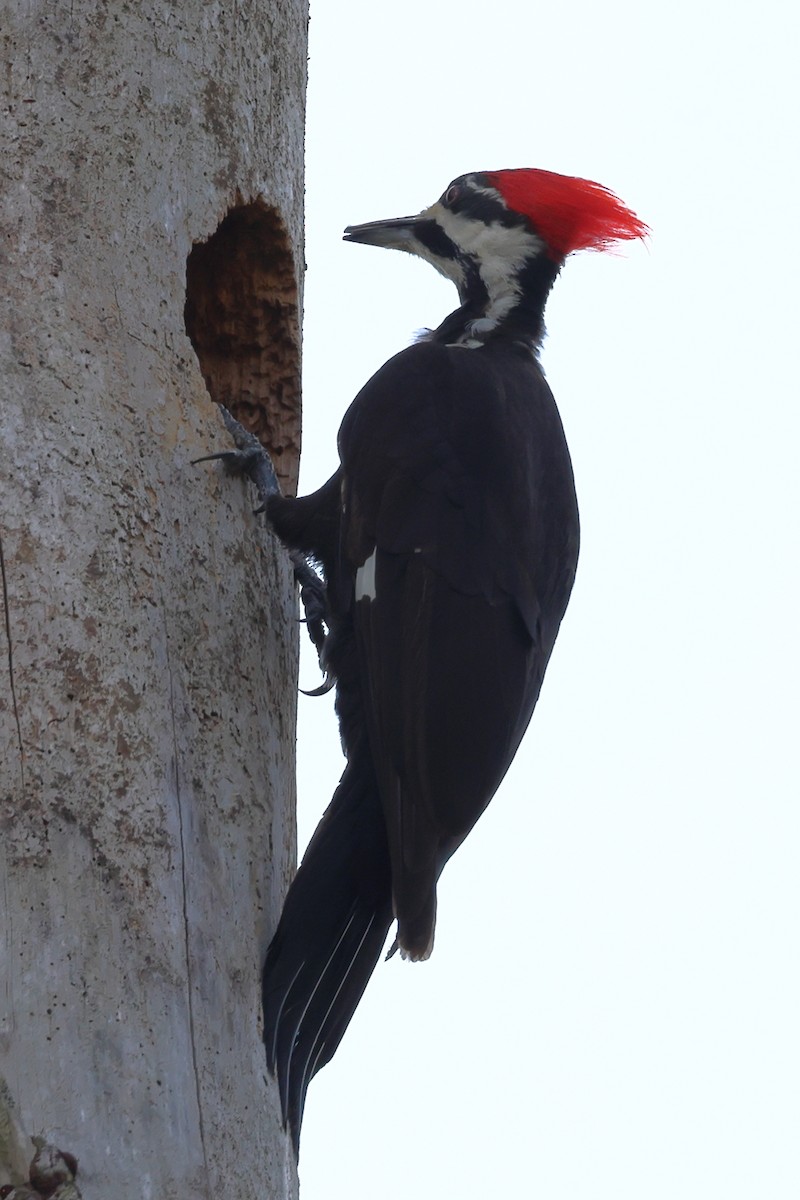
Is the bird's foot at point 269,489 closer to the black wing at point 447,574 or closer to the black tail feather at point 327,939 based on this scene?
the black wing at point 447,574

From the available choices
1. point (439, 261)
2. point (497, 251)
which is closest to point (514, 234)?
point (497, 251)

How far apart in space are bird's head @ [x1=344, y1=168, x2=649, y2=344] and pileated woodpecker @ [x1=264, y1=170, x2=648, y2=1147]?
4.4 inches

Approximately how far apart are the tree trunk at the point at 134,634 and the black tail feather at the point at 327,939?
4 centimetres

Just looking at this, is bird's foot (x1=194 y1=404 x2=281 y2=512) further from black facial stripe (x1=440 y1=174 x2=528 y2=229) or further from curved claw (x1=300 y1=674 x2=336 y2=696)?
black facial stripe (x1=440 y1=174 x2=528 y2=229)

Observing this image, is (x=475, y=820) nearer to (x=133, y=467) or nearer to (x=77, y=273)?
(x=133, y=467)

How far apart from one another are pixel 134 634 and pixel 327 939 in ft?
1.55

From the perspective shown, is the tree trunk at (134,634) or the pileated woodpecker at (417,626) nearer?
the tree trunk at (134,634)

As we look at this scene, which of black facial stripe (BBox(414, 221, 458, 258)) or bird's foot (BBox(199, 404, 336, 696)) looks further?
black facial stripe (BBox(414, 221, 458, 258))

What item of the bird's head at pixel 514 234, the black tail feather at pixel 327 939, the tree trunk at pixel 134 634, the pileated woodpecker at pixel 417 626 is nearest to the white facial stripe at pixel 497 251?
the bird's head at pixel 514 234

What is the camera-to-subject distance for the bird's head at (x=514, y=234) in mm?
3248

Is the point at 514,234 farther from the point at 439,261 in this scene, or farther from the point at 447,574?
the point at 447,574

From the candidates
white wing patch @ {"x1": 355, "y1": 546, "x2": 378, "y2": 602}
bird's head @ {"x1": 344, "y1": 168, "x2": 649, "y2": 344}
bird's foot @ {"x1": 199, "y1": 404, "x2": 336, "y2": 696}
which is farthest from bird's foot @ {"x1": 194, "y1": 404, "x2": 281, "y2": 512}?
bird's head @ {"x1": 344, "y1": 168, "x2": 649, "y2": 344}

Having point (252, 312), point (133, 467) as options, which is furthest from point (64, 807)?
point (252, 312)

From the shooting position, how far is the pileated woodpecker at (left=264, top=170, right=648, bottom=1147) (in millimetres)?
2145
